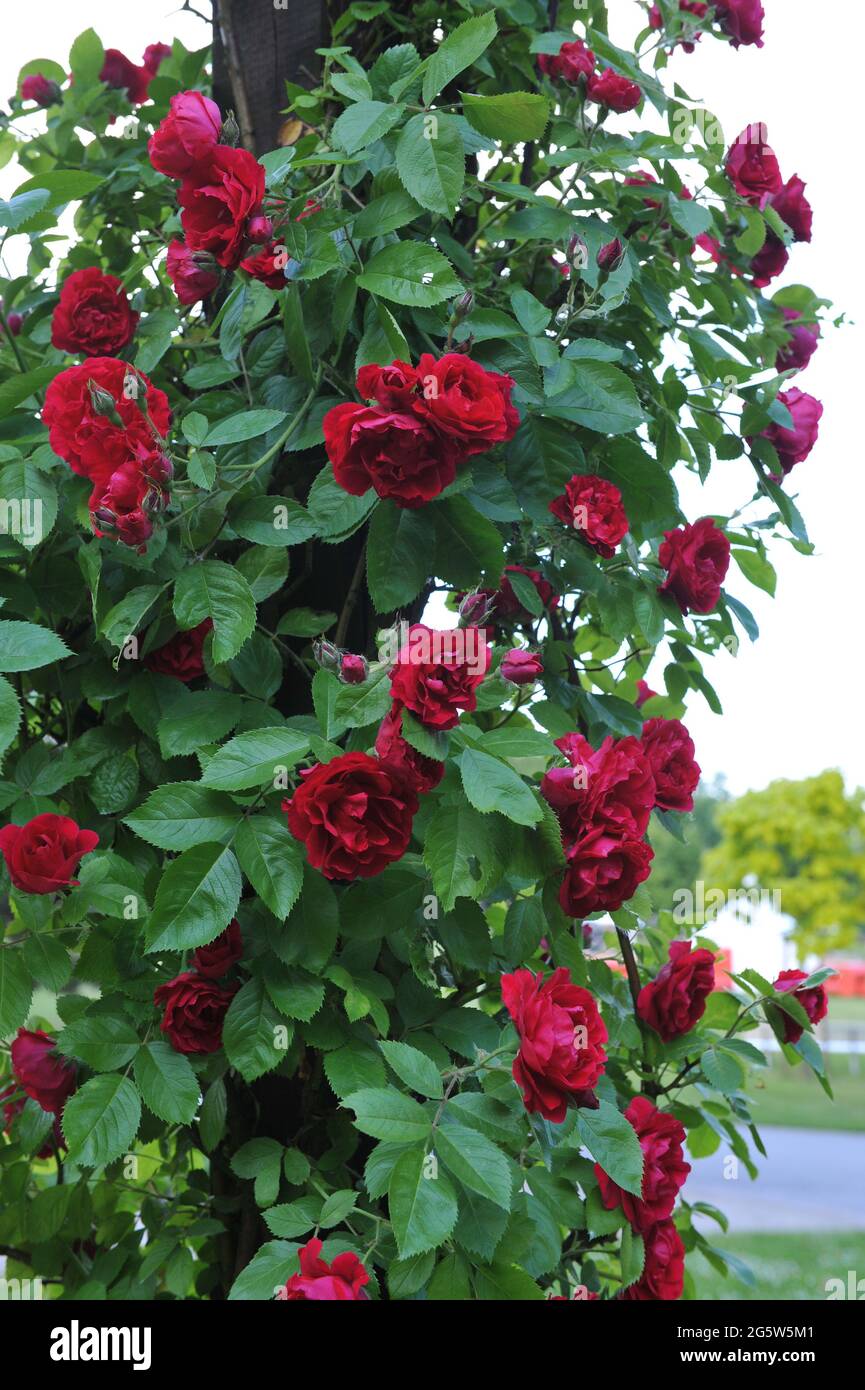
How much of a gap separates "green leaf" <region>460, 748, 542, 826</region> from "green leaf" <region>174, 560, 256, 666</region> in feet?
0.77

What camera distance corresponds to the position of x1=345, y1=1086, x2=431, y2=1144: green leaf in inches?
34.3

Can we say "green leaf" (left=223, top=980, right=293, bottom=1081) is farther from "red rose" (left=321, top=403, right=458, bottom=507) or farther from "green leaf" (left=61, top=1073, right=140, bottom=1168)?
"red rose" (left=321, top=403, right=458, bottom=507)

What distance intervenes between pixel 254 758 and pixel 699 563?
558 mm

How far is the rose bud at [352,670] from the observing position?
92cm

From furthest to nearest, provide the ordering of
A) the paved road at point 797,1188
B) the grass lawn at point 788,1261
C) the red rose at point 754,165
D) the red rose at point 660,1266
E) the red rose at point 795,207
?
1. the paved road at point 797,1188
2. the grass lawn at point 788,1261
3. the red rose at point 795,207
4. the red rose at point 754,165
5. the red rose at point 660,1266

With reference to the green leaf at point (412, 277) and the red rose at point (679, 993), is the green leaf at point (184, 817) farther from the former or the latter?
the red rose at point (679, 993)

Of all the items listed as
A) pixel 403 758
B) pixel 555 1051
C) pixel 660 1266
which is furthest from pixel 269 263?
pixel 660 1266

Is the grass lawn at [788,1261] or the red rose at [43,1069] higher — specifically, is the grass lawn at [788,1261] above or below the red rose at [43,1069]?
below

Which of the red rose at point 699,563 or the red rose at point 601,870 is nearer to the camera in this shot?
the red rose at point 601,870

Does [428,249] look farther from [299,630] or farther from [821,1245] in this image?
[821,1245]

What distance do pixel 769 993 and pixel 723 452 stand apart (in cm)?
60

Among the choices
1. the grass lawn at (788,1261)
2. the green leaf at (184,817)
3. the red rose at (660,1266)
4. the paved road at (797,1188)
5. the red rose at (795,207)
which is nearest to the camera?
the green leaf at (184,817)

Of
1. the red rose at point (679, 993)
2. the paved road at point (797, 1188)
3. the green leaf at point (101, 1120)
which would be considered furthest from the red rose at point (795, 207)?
the paved road at point (797, 1188)

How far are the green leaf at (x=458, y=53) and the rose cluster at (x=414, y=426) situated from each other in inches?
10.7
